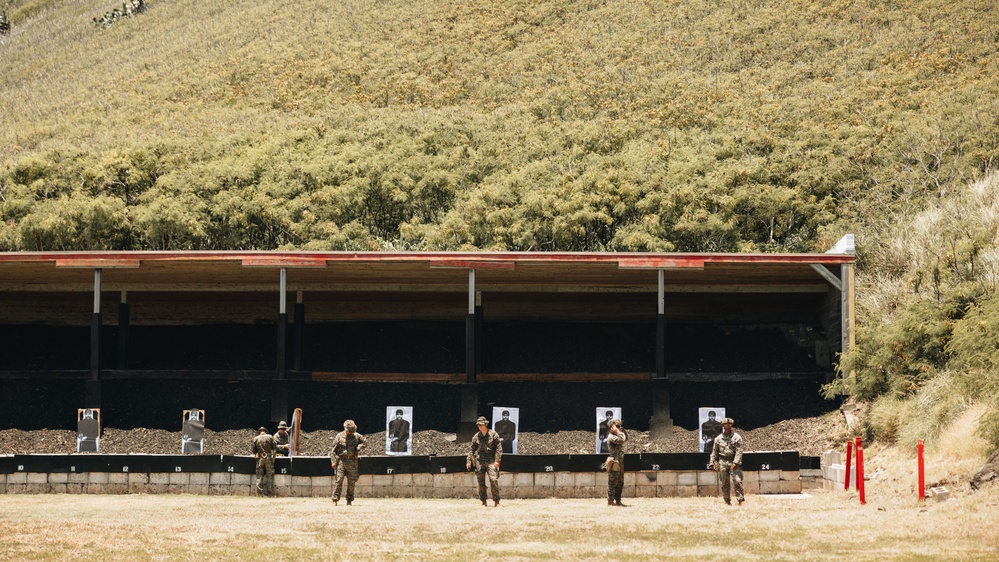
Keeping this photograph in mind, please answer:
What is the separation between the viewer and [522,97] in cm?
6625

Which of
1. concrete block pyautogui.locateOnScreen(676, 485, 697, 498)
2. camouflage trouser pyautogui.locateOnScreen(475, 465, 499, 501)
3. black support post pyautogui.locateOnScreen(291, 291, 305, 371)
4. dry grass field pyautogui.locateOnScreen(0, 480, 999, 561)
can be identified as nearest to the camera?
dry grass field pyautogui.locateOnScreen(0, 480, 999, 561)

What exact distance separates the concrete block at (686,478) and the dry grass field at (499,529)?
895 millimetres

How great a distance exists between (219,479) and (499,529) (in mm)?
7341

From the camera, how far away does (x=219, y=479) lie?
20.5 metres

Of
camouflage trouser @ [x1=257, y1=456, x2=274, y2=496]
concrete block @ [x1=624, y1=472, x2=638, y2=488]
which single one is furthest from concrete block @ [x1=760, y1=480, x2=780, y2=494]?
camouflage trouser @ [x1=257, y1=456, x2=274, y2=496]

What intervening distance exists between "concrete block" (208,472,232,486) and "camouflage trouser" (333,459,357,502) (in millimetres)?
2361

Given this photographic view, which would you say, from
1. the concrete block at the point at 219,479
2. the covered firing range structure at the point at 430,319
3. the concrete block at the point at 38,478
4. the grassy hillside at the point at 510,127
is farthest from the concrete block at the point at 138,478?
the grassy hillside at the point at 510,127

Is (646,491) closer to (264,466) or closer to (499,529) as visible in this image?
(499,529)

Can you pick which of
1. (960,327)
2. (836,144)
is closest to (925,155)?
(836,144)

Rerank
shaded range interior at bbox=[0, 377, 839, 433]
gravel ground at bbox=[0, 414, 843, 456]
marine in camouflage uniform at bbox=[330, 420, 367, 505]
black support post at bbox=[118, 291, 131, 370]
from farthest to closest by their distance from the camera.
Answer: black support post at bbox=[118, 291, 131, 370] < shaded range interior at bbox=[0, 377, 839, 433] < gravel ground at bbox=[0, 414, 843, 456] < marine in camouflage uniform at bbox=[330, 420, 367, 505]

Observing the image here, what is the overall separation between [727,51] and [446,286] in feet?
143

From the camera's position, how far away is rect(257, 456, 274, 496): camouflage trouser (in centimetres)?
2025

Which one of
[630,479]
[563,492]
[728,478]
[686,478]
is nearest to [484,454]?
[563,492]

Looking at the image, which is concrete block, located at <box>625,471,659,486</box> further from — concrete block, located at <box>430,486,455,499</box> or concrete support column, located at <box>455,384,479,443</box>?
concrete support column, located at <box>455,384,479,443</box>
